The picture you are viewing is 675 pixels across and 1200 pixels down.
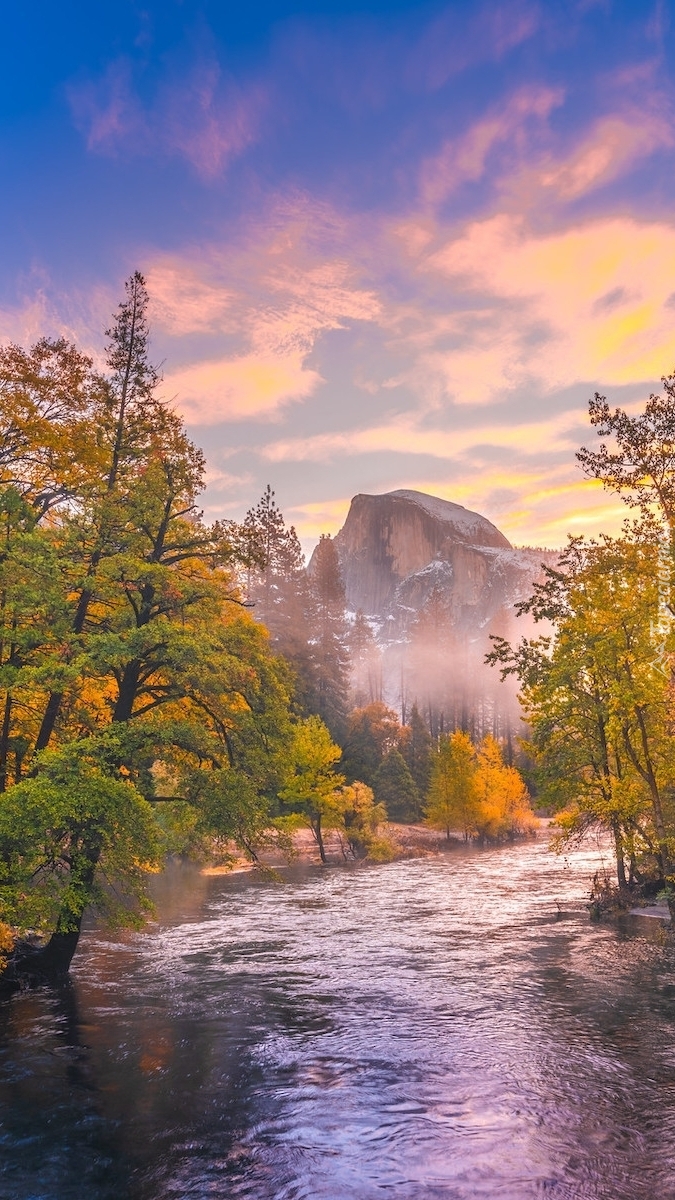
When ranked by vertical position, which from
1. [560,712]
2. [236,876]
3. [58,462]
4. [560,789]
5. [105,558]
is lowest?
[236,876]

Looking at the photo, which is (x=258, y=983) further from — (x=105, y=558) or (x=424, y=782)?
(x=424, y=782)

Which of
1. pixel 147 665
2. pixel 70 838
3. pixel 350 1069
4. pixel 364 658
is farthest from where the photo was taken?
pixel 364 658

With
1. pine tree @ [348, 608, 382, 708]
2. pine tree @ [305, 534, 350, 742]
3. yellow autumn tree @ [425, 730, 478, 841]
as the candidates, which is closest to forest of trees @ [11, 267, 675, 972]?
yellow autumn tree @ [425, 730, 478, 841]

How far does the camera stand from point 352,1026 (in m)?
16.6

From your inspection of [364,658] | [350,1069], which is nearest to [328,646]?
[364,658]

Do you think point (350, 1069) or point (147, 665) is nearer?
point (350, 1069)

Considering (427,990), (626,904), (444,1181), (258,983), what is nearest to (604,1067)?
(444,1181)

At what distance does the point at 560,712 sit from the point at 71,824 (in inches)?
815

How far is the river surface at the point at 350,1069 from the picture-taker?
32.9ft

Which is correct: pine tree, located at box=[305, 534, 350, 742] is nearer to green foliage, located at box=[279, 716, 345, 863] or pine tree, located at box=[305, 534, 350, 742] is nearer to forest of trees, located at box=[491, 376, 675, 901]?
green foliage, located at box=[279, 716, 345, 863]

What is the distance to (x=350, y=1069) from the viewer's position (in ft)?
45.9

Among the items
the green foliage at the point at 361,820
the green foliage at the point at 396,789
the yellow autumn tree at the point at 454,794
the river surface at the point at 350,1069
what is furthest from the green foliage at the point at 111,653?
the green foliage at the point at 396,789

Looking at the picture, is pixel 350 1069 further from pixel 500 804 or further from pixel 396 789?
pixel 396 789

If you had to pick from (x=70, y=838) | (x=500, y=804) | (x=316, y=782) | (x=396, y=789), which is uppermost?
(x=70, y=838)
